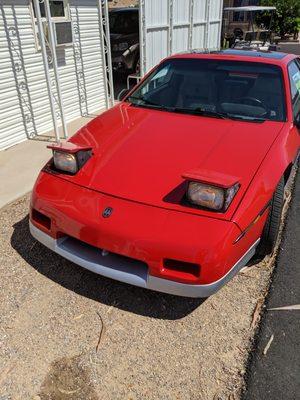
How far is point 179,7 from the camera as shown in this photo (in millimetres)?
8867

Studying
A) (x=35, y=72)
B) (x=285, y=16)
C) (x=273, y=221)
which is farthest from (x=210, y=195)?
(x=285, y=16)

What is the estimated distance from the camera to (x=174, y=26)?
8.80m

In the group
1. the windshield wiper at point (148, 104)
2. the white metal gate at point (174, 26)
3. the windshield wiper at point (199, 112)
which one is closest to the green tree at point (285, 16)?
the white metal gate at point (174, 26)

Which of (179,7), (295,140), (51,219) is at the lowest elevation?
(51,219)

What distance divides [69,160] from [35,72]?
3.58 meters

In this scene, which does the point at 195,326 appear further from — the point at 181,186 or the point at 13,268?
the point at 13,268

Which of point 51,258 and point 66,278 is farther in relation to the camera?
point 51,258

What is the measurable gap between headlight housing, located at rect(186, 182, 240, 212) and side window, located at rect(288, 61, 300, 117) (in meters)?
1.55

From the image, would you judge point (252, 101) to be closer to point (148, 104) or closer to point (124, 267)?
point (148, 104)

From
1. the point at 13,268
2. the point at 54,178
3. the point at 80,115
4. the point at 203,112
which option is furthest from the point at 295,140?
the point at 80,115

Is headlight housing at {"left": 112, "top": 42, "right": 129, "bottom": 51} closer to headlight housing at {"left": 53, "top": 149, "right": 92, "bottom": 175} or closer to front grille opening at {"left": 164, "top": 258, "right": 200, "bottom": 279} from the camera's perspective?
headlight housing at {"left": 53, "top": 149, "right": 92, "bottom": 175}

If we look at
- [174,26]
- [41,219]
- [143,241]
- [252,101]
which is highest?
[174,26]

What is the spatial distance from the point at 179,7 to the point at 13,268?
8090 millimetres

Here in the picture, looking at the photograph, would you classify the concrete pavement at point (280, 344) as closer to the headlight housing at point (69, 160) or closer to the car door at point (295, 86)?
the car door at point (295, 86)
